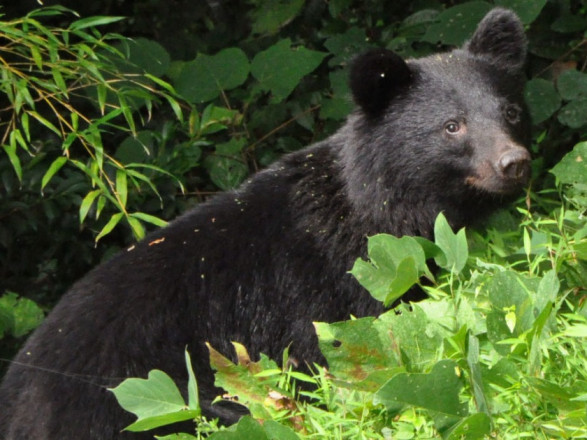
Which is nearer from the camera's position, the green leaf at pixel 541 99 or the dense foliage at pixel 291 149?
the dense foliage at pixel 291 149

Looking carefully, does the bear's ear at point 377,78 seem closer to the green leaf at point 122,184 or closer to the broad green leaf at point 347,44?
the green leaf at point 122,184

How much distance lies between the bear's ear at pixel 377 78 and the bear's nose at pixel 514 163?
632 mm

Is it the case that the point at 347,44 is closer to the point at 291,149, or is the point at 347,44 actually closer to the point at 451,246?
the point at 291,149

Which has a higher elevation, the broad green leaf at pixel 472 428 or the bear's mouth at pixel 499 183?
the broad green leaf at pixel 472 428

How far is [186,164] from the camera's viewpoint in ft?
19.0

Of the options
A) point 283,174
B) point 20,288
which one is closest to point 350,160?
point 283,174

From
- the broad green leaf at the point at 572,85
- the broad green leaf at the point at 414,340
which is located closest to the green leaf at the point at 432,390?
the broad green leaf at the point at 414,340

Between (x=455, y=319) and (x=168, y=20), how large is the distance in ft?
15.3

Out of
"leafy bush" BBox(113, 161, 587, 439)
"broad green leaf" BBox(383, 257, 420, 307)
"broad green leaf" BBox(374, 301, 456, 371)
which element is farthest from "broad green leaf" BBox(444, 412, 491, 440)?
"broad green leaf" BBox(383, 257, 420, 307)

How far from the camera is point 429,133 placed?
14.3ft

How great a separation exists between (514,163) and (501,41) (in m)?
0.86

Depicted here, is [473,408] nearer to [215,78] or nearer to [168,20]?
[215,78]

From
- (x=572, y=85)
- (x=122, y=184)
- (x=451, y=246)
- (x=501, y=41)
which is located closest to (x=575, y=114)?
(x=572, y=85)

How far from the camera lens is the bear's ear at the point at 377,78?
433 centimetres
